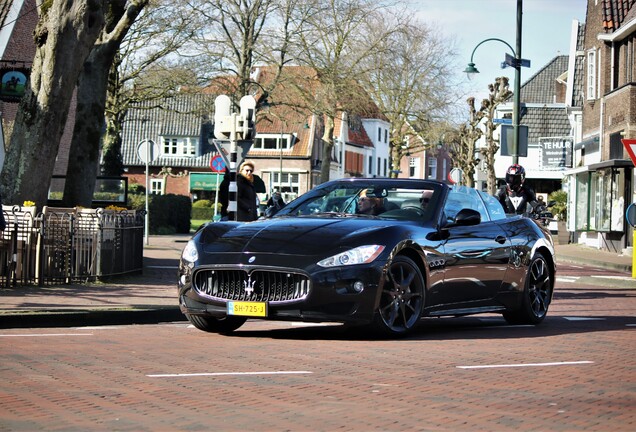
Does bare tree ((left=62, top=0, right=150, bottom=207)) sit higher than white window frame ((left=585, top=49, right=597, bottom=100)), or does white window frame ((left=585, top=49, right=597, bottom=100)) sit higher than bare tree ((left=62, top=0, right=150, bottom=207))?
white window frame ((left=585, top=49, right=597, bottom=100))

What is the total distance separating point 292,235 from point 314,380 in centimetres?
281

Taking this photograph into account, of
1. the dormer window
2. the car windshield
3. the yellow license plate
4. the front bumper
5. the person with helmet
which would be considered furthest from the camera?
the dormer window

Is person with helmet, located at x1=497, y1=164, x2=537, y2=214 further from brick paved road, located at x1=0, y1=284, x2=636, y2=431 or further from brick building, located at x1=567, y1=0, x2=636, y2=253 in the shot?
brick building, located at x1=567, y1=0, x2=636, y2=253

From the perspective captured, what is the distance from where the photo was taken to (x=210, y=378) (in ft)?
26.9

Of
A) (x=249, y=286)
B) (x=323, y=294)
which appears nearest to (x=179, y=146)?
(x=249, y=286)

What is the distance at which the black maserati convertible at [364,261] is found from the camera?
34.5 feet

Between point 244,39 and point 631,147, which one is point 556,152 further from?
point 631,147

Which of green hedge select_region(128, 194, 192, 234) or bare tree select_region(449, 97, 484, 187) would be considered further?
bare tree select_region(449, 97, 484, 187)

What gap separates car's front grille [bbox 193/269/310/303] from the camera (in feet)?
34.4

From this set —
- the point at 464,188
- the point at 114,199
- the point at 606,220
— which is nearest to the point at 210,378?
the point at 464,188

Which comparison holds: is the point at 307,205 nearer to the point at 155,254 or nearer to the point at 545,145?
the point at 155,254

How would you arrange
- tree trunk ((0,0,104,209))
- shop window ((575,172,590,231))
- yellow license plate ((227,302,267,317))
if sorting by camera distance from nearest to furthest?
yellow license plate ((227,302,267,317)), tree trunk ((0,0,104,209)), shop window ((575,172,590,231))

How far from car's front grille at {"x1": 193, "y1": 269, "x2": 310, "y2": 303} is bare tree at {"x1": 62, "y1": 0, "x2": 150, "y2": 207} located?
1365 cm

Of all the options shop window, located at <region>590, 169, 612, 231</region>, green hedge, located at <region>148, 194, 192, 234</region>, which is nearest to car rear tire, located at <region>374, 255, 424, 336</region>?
green hedge, located at <region>148, 194, 192, 234</region>
